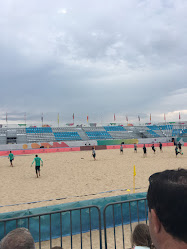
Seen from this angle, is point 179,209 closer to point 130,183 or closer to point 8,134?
point 130,183

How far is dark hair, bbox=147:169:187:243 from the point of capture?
995 millimetres

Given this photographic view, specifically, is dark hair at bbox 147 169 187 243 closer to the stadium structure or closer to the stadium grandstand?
the stadium structure

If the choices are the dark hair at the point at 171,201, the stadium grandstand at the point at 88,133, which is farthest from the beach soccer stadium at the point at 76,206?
the stadium grandstand at the point at 88,133

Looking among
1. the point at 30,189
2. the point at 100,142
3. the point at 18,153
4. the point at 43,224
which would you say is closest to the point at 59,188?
the point at 30,189

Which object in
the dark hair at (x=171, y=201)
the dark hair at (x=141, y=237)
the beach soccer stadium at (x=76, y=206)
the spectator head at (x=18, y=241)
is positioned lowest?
the beach soccer stadium at (x=76, y=206)

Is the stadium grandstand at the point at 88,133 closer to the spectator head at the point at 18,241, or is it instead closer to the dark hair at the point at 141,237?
Result: the dark hair at the point at 141,237

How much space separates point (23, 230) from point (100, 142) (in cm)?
4593

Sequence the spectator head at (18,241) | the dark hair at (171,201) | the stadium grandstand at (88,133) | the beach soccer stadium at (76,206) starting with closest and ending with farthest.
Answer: the dark hair at (171,201), the spectator head at (18,241), the beach soccer stadium at (76,206), the stadium grandstand at (88,133)

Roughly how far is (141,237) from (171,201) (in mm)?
1844

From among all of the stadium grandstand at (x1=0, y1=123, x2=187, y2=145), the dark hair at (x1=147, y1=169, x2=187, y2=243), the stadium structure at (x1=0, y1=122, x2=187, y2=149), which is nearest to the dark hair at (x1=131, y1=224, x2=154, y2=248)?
the dark hair at (x1=147, y1=169, x2=187, y2=243)

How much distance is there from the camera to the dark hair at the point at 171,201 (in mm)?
995

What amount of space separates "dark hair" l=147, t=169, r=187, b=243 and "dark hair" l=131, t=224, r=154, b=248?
170cm

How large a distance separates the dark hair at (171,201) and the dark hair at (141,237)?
1.70 m

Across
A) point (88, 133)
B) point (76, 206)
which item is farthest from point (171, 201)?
point (88, 133)
